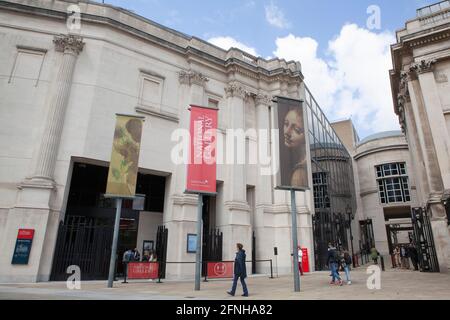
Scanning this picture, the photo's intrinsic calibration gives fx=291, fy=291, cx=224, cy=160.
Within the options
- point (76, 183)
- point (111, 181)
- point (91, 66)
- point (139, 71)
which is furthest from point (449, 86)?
point (76, 183)

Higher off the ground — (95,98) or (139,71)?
(139,71)

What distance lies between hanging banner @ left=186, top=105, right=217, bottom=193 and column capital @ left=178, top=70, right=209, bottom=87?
25.9 ft

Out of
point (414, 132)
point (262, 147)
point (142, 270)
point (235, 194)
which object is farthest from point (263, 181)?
point (414, 132)

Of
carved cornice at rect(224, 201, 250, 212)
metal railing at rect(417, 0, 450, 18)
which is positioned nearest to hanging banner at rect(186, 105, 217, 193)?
carved cornice at rect(224, 201, 250, 212)

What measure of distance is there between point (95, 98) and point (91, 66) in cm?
208

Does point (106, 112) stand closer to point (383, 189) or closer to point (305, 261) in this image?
point (305, 261)

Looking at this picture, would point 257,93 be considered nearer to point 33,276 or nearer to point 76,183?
point 76,183

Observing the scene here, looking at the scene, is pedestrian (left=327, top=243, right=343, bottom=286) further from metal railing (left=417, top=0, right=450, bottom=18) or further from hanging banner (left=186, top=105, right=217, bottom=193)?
metal railing (left=417, top=0, right=450, bottom=18)

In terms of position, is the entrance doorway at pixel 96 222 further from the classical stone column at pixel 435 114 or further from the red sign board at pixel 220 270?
the classical stone column at pixel 435 114

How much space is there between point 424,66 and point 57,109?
2286cm

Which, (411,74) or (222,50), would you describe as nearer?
(411,74)

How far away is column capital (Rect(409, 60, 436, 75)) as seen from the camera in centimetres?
1929

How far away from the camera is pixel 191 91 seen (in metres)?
19.7

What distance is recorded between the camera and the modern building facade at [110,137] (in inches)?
557
